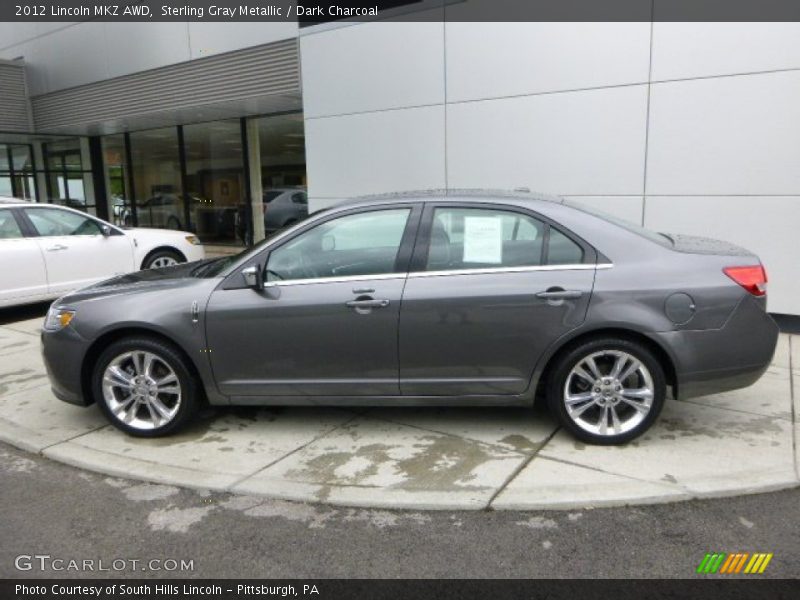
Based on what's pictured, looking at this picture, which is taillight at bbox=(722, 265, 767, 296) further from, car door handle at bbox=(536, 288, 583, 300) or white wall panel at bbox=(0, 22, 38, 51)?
white wall panel at bbox=(0, 22, 38, 51)

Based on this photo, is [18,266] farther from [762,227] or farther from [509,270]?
[762,227]

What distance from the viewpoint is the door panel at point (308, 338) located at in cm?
409

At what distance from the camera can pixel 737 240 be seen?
22.9ft

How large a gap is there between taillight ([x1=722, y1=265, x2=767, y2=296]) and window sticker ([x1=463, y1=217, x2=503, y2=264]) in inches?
53.7

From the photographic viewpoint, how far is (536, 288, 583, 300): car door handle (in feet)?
12.9

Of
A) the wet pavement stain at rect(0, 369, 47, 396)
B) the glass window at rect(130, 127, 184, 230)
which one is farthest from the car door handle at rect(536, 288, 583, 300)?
the glass window at rect(130, 127, 184, 230)

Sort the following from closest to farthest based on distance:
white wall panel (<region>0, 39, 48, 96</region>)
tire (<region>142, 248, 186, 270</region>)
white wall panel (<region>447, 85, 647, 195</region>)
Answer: white wall panel (<region>447, 85, 647, 195</region>) < tire (<region>142, 248, 186, 270</region>) < white wall panel (<region>0, 39, 48, 96</region>)

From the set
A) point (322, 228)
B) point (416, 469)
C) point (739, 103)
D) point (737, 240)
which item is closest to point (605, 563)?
point (416, 469)

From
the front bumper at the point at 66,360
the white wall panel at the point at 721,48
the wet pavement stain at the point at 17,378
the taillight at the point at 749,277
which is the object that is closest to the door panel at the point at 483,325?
the taillight at the point at 749,277

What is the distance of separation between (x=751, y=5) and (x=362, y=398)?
5.84 m

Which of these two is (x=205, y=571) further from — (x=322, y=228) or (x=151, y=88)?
(x=151, y=88)

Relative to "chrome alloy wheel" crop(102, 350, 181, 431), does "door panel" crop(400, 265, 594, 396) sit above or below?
above

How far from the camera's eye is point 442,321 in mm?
4016

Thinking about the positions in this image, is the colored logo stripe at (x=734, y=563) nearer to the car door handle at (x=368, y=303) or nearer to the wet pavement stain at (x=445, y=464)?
the wet pavement stain at (x=445, y=464)
